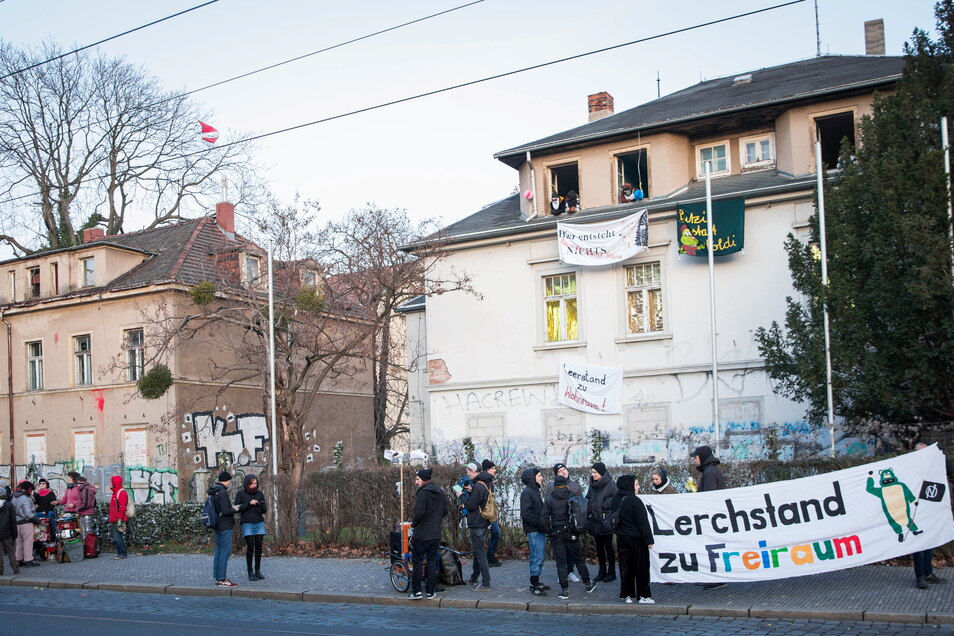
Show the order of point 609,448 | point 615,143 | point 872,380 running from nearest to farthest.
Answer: point 872,380 < point 609,448 < point 615,143

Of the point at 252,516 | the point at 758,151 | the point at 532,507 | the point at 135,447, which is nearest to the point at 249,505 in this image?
the point at 252,516

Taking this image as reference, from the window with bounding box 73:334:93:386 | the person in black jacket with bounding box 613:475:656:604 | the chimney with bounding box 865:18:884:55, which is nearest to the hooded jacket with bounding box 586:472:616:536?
the person in black jacket with bounding box 613:475:656:604

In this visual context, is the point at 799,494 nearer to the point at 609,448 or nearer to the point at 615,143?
the point at 609,448

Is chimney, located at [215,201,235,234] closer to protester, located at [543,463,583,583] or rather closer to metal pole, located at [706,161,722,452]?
metal pole, located at [706,161,722,452]

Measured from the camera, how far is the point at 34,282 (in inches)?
1459

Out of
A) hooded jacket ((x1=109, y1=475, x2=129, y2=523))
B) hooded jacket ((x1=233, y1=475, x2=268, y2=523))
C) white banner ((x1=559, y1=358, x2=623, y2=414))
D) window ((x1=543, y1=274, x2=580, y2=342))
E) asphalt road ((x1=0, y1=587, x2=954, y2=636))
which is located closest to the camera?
asphalt road ((x1=0, y1=587, x2=954, y2=636))

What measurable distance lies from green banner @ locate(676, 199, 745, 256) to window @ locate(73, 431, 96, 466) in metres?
22.4

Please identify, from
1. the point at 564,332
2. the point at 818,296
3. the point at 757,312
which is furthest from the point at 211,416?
the point at 818,296

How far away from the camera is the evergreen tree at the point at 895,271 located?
15.1 meters

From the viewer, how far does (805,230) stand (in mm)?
22156

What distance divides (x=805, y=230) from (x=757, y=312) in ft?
7.21

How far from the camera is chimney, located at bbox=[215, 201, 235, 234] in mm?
38875

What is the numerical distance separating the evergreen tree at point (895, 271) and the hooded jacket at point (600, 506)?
5257 millimetres

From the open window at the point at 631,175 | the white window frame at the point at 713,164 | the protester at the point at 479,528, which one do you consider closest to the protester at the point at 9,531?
the protester at the point at 479,528
